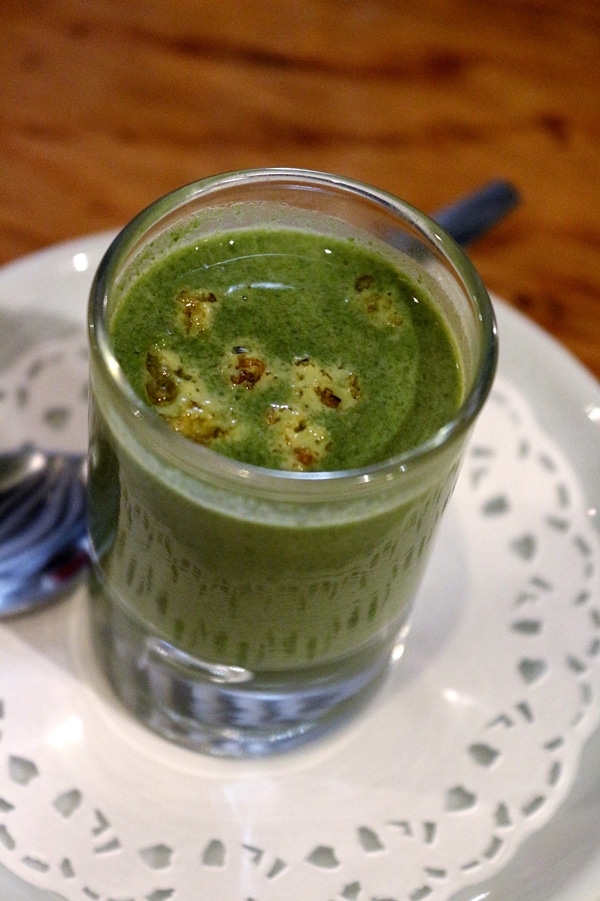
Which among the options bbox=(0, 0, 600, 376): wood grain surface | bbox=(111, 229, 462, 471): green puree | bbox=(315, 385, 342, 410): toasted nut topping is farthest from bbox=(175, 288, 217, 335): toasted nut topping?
bbox=(0, 0, 600, 376): wood grain surface

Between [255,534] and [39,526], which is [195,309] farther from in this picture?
[39,526]

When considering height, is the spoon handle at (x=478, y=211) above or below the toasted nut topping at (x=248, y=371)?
below

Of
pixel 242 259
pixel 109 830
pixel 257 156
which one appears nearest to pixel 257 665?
pixel 109 830

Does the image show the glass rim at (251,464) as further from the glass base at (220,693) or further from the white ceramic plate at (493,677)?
the white ceramic plate at (493,677)

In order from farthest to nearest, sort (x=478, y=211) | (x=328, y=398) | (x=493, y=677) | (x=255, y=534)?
(x=478, y=211) < (x=493, y=677) < (x=328, y=398) < (x=255, y=534)

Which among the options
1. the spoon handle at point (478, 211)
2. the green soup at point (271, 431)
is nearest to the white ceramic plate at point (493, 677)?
the green soup at point (271, 431)

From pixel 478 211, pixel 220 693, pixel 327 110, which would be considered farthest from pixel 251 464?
pixel 327 110
